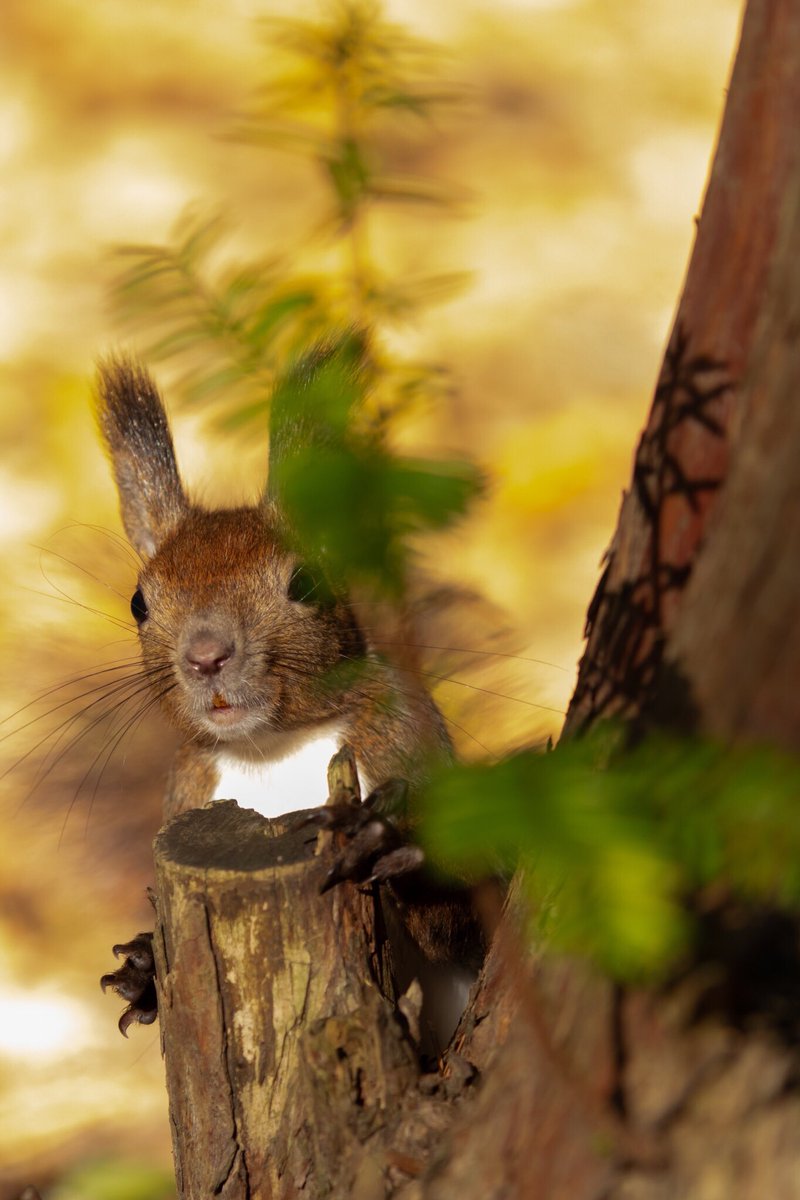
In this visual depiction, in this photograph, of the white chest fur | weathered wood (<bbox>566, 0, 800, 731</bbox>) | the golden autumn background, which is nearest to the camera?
weathered wood (<bbox>566, 0, 800, 731</bbox>)

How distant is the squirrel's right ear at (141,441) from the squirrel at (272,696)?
0.07 m

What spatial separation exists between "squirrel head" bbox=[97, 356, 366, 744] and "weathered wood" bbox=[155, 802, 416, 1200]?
297mm

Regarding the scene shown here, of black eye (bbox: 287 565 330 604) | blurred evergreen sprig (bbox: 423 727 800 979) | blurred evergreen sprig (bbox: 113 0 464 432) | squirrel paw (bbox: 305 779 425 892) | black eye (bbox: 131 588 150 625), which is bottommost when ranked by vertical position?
blurred evergreen sprig (bbox: 423 727 800 979)

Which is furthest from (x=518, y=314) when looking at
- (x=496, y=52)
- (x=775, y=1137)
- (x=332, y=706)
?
(x=775, y=1137)

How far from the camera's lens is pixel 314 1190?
1054 mm

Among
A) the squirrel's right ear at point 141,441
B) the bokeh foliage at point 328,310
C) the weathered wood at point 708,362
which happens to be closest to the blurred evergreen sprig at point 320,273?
the bokeh foliage at point 328,310

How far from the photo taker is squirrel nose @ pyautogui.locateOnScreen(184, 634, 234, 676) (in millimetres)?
1434

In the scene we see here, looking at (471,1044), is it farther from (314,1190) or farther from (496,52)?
(496,52)

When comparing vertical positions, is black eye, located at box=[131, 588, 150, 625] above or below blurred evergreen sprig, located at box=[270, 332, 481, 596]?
above

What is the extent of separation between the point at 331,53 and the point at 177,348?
180mm

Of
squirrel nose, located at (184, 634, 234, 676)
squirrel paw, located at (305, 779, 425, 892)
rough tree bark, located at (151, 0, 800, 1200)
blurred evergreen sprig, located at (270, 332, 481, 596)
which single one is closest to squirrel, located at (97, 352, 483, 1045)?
squirrel nose, located at (184, 634, 234, 676)

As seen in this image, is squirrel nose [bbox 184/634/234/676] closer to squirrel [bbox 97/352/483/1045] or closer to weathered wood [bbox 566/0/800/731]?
squirrel [bbox 97/352/483/1045]

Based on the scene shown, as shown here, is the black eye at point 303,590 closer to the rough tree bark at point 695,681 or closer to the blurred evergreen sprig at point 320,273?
the rough tree bark at point 695,681

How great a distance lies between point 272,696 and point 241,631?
8 centimetres
